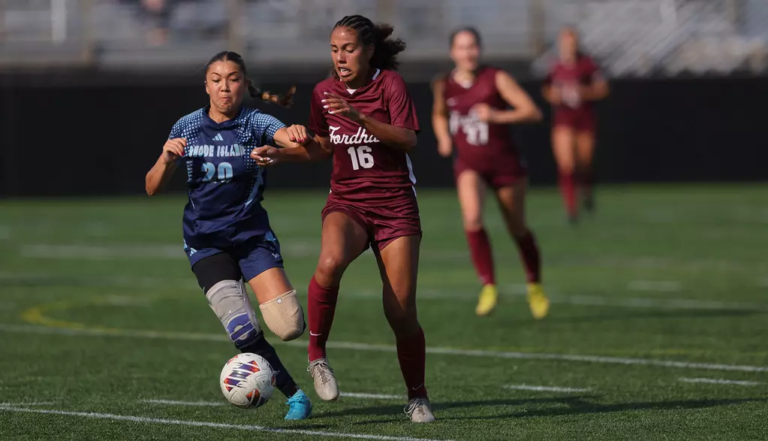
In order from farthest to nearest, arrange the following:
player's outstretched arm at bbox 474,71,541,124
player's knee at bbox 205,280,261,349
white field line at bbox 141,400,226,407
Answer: player's outstretched arm at bbox 474,71,541,124, white field line at bbox 141,400,226,407, player's knee at bbox 205,280,261,349

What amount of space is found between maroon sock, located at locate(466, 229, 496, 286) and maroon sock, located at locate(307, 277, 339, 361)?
4.58 m

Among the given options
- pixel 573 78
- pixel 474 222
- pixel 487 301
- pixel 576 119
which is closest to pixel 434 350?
pixel 487 301

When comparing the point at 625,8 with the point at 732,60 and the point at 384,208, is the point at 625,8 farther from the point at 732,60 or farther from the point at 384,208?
the point at 384,208

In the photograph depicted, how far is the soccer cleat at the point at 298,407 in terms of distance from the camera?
7.03 meters

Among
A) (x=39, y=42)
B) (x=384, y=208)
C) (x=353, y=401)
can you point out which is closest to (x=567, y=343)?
(x=353, y=401)

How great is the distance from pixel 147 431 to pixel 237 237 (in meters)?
1.09

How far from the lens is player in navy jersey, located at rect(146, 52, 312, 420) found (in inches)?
272

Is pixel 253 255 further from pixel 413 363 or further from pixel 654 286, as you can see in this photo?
pixel 654 286

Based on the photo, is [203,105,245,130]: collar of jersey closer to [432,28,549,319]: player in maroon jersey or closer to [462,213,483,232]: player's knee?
[432,28,549,319]: player in maroon jersey

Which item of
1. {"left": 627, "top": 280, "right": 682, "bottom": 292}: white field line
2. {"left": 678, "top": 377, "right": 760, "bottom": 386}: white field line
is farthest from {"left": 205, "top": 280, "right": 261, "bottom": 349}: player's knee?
{"left": 627, "top": 280, "right": 682, "bottom": 292}: white field line

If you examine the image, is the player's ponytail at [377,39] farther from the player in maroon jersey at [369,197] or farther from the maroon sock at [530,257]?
the maroon sock at [530,257]

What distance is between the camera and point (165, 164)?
680 centimetres

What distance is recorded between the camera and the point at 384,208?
703cm

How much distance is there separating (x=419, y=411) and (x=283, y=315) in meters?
0.85
